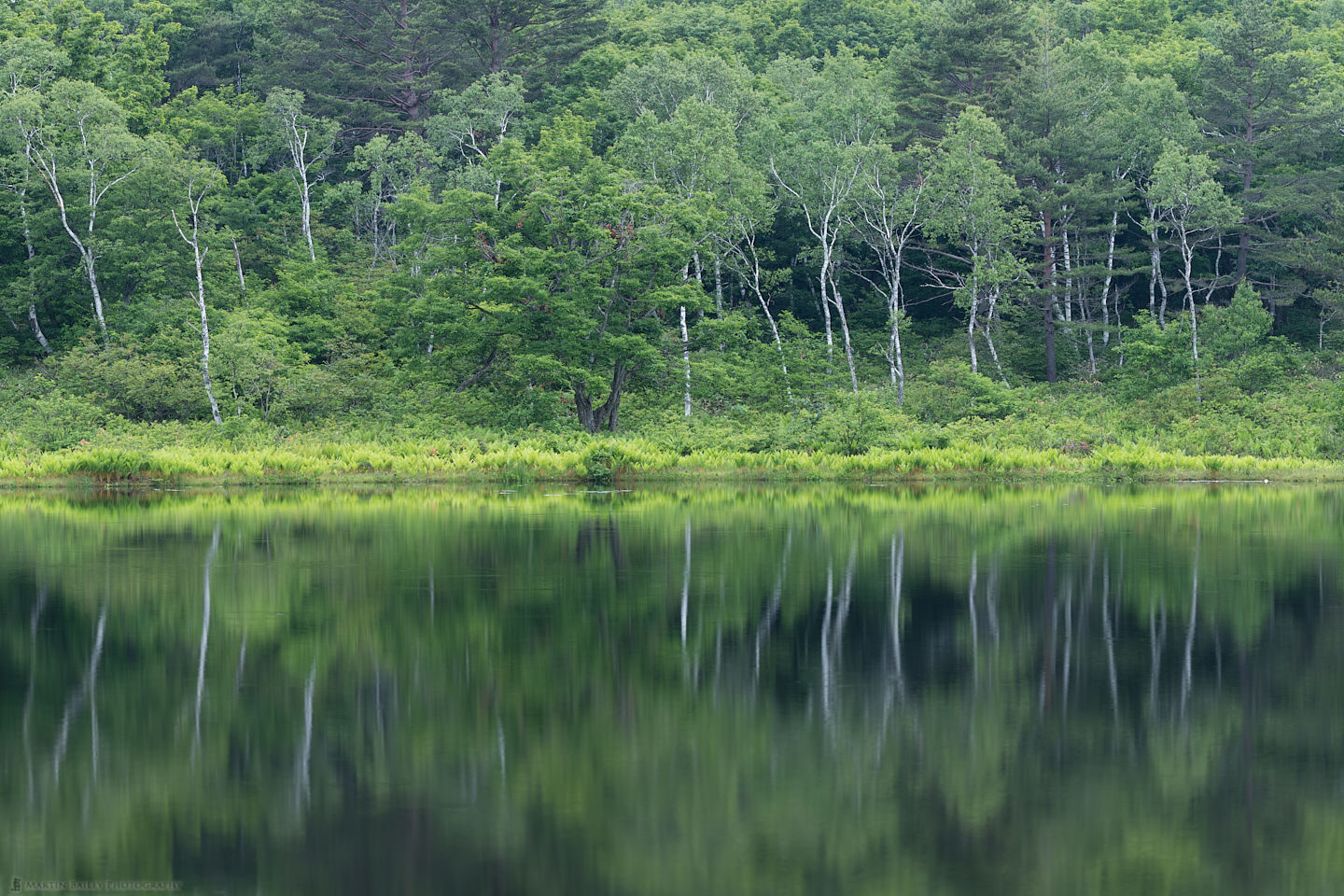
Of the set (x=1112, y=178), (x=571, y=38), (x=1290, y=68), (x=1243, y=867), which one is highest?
(x=571, y=38)

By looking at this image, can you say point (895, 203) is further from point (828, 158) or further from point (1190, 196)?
point (1190, 196)

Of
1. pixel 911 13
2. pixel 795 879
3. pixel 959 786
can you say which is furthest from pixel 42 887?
pixel 911 13

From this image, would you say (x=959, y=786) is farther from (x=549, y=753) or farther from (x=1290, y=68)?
(x=1290, y=68)

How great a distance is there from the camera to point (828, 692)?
868cm

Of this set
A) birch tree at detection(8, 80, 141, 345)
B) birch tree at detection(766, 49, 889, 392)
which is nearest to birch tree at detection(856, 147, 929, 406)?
birch tree at detection(766, 49, 889, 392)

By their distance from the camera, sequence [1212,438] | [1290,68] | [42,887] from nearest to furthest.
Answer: [42,887] → [1212,438] → [1290,68]

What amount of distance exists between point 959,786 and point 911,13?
70232 millimetres

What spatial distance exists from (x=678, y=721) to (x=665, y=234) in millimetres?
29697

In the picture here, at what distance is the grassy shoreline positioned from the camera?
2923 cm

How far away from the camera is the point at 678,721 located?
7871 millimetres

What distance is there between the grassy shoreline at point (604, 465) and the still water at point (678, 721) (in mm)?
13934

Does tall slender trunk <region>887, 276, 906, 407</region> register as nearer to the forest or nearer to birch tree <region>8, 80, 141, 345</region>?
the forest

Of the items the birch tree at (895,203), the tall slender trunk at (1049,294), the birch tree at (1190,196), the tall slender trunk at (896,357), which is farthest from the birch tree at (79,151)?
the birch tree at (1190,196)

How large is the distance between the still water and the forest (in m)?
19.1
